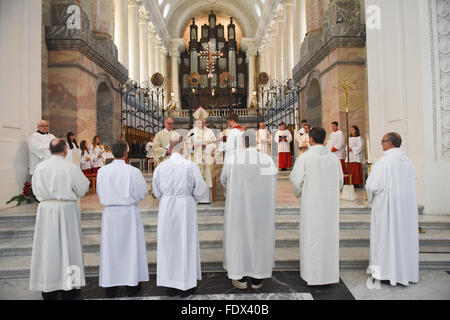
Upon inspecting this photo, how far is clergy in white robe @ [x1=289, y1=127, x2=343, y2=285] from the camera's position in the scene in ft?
11.3

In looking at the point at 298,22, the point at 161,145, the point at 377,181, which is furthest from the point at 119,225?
the point at 298,22

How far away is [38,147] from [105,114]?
504 cm

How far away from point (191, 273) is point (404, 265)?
7.39ft

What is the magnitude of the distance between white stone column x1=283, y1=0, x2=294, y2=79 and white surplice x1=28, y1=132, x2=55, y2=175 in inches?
521

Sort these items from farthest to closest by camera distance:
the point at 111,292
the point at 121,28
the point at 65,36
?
1. the point at 121,28
2. the point at 65,36
3. the point at 111,292

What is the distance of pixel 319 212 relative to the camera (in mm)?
3461

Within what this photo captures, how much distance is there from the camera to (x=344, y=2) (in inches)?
342

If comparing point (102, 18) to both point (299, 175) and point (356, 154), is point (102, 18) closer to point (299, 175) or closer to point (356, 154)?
point (356, 154)

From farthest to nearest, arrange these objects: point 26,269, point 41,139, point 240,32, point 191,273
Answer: point 240,32 → point 41,139 → point 26,269 → point 191,273

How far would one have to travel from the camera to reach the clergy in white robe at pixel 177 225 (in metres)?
3.39

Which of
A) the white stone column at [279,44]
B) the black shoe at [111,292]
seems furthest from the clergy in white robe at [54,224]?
the white stone column at [279,44]

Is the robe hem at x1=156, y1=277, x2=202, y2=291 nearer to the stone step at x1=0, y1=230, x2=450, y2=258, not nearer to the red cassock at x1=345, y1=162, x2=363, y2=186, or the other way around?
the stone step at x1=0, y1=230, x2=450, y2=258

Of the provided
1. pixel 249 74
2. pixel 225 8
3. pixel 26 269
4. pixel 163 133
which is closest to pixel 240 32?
pixel 225 8
